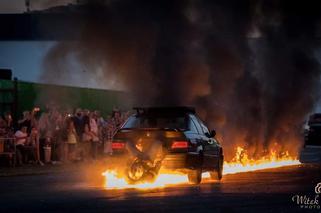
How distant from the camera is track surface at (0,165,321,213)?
13.6 m

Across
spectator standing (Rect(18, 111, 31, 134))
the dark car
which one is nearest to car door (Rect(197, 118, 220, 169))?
the dark car

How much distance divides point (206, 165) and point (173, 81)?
6448 millimetres

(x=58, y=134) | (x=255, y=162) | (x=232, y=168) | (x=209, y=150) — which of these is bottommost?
(x=232, y=168)

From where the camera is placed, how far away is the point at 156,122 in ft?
60.8

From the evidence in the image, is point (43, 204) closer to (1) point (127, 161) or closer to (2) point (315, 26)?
(1) point (127, 161)

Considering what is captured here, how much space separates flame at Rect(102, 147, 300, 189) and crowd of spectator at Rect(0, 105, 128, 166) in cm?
405

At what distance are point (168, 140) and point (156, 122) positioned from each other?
0.91m

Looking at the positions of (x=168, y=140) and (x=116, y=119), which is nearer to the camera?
(x=168, y=140)

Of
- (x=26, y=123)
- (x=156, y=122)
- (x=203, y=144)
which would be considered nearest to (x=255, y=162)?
(x=26, y=123)

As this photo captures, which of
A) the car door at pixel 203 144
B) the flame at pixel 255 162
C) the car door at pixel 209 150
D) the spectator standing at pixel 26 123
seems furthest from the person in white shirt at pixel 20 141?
the car door at pixel 203 144

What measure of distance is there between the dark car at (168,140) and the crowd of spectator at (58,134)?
662cm

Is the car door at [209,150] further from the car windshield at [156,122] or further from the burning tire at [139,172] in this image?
the burning tire at [139,172]

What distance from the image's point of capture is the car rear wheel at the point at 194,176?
59.4 feet

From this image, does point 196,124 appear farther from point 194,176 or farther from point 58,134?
point 58,134
